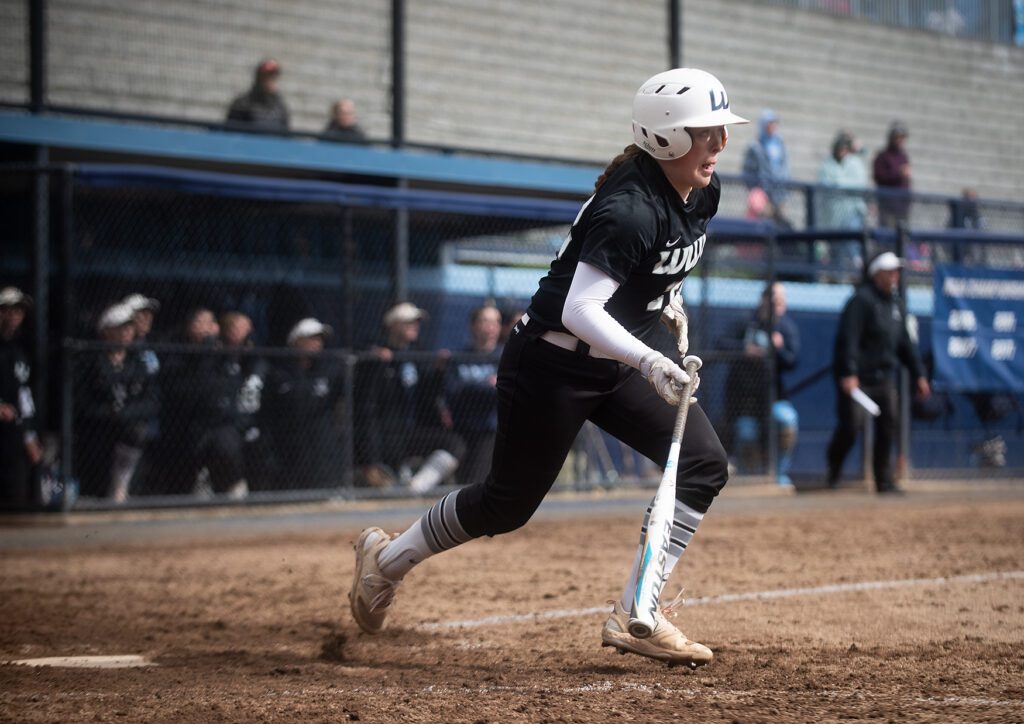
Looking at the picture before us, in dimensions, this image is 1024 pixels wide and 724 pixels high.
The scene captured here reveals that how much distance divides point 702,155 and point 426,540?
1799mm

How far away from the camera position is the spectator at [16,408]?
9523 mm

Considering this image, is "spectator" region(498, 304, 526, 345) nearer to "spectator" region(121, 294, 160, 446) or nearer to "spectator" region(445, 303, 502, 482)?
"spectator" region(445, 303, 502, 482)

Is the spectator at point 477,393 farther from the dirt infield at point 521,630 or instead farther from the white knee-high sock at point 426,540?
the white knee-high sock at point 426,540

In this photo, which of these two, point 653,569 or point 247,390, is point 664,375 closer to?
point 653,569

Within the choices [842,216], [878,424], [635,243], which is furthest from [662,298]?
[842,216]

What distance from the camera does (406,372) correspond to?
35.4ft

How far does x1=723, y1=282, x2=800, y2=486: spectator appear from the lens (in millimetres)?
12219

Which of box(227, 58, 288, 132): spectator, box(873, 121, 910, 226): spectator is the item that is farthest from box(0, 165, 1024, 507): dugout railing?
box(873, 121, 910, 226): spectator

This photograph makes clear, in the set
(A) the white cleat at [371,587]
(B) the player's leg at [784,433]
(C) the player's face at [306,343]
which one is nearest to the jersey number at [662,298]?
(A) the white cleat at [371,587]

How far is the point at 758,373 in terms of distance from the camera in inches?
484

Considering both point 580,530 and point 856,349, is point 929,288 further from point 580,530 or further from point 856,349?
point 580,530

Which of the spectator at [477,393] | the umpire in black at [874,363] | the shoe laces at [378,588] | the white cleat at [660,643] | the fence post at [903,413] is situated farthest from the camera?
the fence post at [903,413]

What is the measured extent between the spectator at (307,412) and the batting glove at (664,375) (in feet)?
20.4

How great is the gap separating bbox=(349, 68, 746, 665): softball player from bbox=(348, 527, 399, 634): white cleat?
0.35 metres
